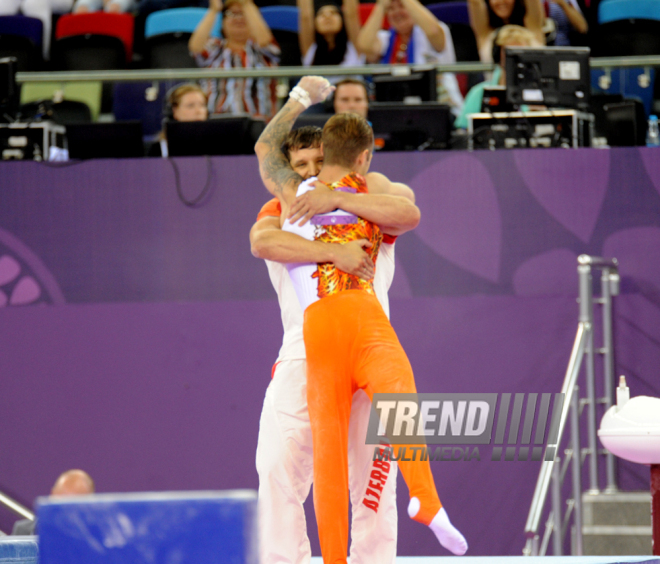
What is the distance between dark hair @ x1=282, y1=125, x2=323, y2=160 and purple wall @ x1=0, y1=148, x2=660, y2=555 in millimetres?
1734

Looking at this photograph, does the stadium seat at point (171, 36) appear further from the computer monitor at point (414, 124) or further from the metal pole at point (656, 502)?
the metal pole at point (656, 502)

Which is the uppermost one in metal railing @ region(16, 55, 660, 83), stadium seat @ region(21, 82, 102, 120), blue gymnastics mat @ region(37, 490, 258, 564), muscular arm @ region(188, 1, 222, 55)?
muscular arm @ region(188, 1, 222, 55)

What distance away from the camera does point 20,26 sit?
670 cm

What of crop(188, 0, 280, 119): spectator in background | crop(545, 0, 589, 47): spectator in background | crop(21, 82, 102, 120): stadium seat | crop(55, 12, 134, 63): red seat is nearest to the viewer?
crop(21, 82, 102, 120): stadium seat

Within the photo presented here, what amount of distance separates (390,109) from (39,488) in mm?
2607

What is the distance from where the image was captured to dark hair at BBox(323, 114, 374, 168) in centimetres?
264

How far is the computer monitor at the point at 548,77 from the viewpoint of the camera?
4.81 meters

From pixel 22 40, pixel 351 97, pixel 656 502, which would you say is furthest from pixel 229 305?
pixel 22 40

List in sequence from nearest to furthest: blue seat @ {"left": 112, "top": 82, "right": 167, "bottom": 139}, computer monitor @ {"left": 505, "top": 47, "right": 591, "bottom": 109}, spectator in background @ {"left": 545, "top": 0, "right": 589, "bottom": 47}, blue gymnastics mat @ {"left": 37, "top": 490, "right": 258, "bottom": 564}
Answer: blue gymnastics mat @ {"left": 37, "top": 490, "right": 258, "bottom": 564}
computer monitor @ {"left": 505, "top": 47, "right": 591, "bottom": 109}
blue seat @ {"left": 112, "top": 82, "right": 167, "bottom": 139}
spectator in background @ {"left": 545, "top": 0, "right": 589, "bottom": 47}

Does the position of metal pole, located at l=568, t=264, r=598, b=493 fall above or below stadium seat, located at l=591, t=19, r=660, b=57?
below

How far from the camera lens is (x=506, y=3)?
233 inches

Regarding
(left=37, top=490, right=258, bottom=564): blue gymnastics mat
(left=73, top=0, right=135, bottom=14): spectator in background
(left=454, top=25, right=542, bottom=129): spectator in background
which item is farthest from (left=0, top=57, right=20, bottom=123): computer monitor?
(left=37, top=490, right=258, bottom=564): blue gymnastics mat

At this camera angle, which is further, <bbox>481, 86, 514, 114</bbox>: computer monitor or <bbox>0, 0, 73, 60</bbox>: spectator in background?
<bbox>0, 0, 73, 60</bbox>: spectator in background

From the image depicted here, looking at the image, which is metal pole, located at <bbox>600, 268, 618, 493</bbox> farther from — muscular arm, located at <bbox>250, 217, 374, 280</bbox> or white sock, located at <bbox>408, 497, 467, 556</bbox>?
white sock, located at <bbox>408, 497, 467, 556</bbox>
